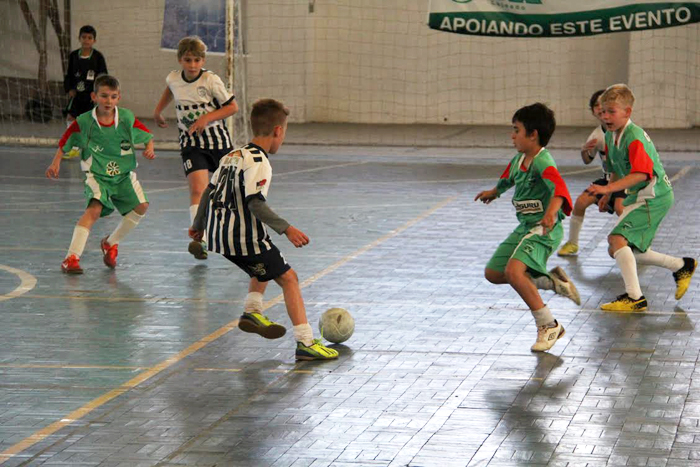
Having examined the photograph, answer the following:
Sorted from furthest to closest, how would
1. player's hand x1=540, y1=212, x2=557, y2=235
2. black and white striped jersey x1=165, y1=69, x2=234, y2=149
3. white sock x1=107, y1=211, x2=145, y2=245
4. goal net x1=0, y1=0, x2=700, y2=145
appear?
goal net x1=0, y1=0, x2=700, y2=145 → black and white striped jersey x1=165, y1=69, x2=234, y2=149 → white sock x1=107, y1=211, x2=145, y2=245 → player's hand x1=540, y1=212, x2=557, y2=235

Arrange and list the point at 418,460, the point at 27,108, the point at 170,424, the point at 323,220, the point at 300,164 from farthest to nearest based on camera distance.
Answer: the point at 27,108, the point at 300,164, the point at 323,220, the point at 170,424, the point at 418,460

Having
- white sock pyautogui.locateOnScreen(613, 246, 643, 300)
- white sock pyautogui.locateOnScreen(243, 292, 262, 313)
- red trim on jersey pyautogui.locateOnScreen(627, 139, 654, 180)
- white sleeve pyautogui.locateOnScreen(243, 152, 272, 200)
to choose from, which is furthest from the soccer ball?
red trim on jersey pyautogui.locateOnScreen(627, 139, 654, 180)

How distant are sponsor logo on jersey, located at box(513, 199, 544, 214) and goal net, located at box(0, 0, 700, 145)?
16.8 m

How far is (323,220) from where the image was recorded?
38.6 feet

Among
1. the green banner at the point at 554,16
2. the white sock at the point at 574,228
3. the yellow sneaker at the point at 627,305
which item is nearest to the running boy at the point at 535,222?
the yellow sneaker at the point at 627,305

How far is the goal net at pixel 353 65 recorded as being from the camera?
24031mm

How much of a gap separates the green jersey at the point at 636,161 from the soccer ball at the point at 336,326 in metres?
2.21

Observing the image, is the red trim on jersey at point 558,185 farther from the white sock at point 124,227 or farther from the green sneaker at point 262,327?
the white sock at point 124,227

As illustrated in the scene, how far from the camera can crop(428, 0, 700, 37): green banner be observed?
16719 millimetres

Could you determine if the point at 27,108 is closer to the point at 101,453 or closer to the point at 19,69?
the point at 19,69

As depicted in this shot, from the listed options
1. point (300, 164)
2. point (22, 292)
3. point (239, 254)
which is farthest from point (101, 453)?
point (300, 164)

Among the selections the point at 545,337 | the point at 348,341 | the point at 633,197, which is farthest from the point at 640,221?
the point at 348,341

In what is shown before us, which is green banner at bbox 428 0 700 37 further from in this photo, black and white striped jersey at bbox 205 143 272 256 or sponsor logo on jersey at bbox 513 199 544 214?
black and white striped jersey at bbox 205 143 272 256

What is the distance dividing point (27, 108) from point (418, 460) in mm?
20985
